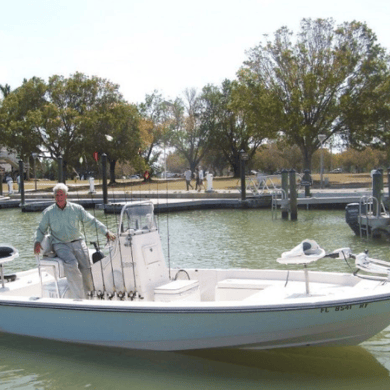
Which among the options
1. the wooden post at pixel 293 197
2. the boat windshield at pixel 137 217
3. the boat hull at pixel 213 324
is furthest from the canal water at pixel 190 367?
the wooden post at pixel 293 197

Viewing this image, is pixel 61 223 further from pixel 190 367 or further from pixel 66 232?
pixel 190 367

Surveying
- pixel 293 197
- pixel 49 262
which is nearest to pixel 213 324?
pixel 49 262

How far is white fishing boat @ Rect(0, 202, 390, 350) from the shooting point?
273 inches

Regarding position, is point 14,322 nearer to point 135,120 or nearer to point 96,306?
point 96,306

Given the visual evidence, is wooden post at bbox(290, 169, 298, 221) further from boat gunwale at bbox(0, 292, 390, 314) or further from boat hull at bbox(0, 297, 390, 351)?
boat gunwale at bbox(0, 292, 390, 314)

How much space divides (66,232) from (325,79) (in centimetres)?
3770

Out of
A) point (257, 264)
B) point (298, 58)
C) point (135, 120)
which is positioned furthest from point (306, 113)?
point (257, 264)

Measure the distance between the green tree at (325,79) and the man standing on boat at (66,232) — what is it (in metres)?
36.4

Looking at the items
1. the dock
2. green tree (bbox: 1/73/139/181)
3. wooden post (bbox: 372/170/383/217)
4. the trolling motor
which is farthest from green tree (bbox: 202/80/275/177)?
the trolling motor

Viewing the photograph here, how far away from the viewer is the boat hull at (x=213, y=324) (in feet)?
22.6

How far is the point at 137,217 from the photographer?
8.16 meters

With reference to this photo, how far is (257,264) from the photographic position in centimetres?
1475

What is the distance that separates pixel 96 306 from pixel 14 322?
143 cm

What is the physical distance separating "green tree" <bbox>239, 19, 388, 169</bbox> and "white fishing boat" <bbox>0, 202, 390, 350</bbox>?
1415 inches
